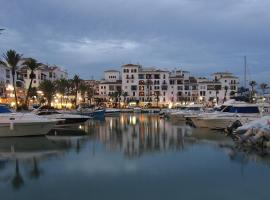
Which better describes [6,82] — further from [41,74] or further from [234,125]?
[234,125]

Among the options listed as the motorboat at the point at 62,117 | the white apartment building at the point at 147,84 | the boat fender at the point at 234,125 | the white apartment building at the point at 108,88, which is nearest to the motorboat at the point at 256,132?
the boat fender at the point at 234,125

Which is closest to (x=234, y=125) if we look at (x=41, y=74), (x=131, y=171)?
(x=131, y=171)

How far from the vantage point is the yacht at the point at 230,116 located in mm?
37906

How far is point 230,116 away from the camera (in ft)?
127

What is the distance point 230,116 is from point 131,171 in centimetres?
2261

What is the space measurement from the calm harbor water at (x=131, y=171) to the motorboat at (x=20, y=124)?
6.91ft

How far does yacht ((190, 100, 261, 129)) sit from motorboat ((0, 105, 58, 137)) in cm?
1664

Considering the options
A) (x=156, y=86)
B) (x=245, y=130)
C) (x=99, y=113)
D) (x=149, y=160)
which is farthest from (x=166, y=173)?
(x=156, y=86)

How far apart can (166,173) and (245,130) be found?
462 inches

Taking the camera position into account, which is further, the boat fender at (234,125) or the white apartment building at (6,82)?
the white apartment building at (6,82)

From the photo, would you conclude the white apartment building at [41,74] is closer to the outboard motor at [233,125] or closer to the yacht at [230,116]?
the yacht at [230,116]

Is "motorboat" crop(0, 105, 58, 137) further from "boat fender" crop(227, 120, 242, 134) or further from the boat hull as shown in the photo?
"boat fender" crop(227, 120, 242, 134)

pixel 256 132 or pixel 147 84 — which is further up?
pixel 147 84

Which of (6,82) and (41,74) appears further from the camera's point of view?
(41,74)
